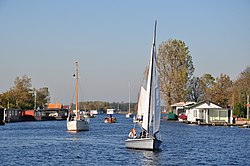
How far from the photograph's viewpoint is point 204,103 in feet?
352

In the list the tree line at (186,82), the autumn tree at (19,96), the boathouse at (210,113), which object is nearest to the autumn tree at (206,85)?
the tree line at (186,82)

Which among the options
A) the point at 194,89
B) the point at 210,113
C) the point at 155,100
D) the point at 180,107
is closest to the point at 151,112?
the point at 155,100

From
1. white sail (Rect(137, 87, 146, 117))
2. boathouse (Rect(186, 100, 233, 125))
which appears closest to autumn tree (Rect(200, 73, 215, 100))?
boathouse (Rect(186, 100, 233, 125))

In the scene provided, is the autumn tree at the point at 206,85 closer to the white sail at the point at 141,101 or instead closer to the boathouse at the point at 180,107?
the boathouse at the point at 180,107

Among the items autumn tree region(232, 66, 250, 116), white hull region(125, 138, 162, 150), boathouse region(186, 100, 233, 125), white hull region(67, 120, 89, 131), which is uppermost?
autumn tree region(232, 66, 250, 116)

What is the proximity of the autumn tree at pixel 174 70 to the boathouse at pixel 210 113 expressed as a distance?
1772cm

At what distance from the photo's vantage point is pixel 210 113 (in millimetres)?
107625

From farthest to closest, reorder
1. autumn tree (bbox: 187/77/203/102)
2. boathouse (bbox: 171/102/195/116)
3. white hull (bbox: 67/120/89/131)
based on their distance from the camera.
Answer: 1. autumn tree (bbox: 187/77/203/102)
2. boathouse (bbox: 171/102/195/116)
3. white hull (bbox: 67/120/89/131)

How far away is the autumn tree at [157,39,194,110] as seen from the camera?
426 feet

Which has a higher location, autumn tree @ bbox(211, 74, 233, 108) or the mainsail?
autumn tree @ bbox(211, 74, 233, 108)

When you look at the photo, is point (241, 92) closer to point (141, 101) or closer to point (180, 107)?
point (180, 107)

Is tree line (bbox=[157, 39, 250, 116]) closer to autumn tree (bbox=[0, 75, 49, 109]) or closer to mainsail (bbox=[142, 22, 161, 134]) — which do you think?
autumn tree (bbox=[0, 75, 49, 109])

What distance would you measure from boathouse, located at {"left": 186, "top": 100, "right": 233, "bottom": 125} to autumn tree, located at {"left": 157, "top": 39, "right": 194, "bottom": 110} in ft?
58.1

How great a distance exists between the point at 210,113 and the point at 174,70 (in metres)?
26.2
